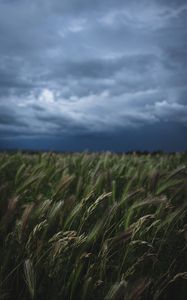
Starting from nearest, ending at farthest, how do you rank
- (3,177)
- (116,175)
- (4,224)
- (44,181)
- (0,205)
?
(4,224) → (0,205) → (44,181) → (3,177) → (116,175)

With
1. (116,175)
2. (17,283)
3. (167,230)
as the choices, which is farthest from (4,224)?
(116,175)

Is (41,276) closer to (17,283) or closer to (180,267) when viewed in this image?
(17,283)

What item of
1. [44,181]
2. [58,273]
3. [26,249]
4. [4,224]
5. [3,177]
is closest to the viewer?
[58,273]

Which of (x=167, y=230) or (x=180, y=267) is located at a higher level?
(x=167, y=230)

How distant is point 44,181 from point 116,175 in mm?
824

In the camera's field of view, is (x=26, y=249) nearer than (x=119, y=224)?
Yes

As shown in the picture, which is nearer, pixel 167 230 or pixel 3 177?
pixel 167 230

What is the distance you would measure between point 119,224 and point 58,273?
67 cm

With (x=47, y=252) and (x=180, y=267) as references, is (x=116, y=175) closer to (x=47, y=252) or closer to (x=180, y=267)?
(x=180, y=267)

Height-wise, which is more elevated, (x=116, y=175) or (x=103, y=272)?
(x=116, y=175)

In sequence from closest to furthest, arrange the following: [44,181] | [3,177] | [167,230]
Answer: [167,230], [44,181], [3,177]

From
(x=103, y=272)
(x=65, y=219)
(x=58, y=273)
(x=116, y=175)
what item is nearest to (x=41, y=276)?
(x=58, y=273)

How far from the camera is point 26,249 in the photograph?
1830 millimetres

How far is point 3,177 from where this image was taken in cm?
380
